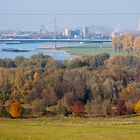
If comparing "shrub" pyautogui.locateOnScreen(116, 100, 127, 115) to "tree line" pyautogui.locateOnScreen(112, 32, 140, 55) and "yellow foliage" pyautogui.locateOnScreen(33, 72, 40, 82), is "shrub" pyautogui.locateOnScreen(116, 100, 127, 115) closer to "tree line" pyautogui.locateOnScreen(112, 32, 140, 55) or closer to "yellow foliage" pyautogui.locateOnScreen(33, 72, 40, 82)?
"yellow foliage" pyautogui.locateOnScreen(33, 72, 40, 82)

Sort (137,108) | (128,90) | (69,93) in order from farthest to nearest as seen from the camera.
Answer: (128,90) → (69,93) → (137,108)

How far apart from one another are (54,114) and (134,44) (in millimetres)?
24137

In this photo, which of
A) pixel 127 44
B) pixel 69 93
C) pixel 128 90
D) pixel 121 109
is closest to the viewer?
pixel 121 109

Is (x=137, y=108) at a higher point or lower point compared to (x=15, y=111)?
lower

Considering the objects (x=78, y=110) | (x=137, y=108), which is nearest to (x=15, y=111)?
(x=78, y=110)

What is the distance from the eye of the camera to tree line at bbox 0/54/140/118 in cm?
1204

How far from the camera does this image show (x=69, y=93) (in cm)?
1435

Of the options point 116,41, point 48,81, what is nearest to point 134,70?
point 48,81

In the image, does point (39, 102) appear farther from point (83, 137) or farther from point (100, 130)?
point (83, 137)

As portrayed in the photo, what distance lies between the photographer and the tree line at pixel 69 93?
12.0 m

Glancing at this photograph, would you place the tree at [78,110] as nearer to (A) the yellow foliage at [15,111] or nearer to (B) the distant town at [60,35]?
(A) the yellow foliage at [15,111]

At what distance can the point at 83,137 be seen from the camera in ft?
20.5

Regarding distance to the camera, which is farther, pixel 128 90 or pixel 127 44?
pixel 127 44

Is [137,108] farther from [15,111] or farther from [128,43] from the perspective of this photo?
[128,43]
